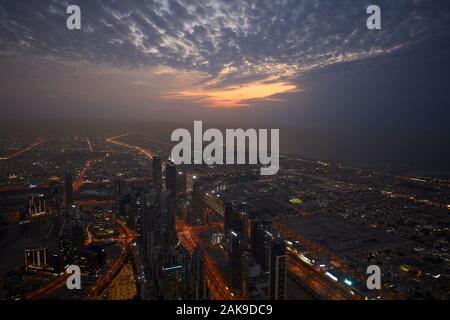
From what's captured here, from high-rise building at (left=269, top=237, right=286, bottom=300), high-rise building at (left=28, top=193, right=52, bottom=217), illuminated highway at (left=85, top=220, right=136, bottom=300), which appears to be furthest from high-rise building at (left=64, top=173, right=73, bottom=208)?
high-rise building at (left=269, top=237, right=286, bottom=300)

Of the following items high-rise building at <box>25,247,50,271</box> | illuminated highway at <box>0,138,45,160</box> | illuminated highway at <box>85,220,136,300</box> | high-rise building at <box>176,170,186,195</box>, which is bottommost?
illuminated highway at <box>85,220,136,300</box>

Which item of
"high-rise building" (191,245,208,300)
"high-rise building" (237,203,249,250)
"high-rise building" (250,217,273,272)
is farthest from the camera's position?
"high-rise building" (237,203,249,250)

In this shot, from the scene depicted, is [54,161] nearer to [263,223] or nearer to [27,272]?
[27,272]

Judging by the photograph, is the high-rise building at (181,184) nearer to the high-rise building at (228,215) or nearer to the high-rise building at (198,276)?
the high-rise building at (228,215)

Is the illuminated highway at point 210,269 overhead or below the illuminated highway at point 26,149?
below

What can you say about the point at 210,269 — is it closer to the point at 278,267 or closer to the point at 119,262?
the point at 119,262

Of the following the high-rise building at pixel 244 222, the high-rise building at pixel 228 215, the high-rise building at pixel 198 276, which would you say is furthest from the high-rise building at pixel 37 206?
the high-rise building at pixel 198 276

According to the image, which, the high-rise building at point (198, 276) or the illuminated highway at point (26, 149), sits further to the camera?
the illuminated highway at point (26, 149)

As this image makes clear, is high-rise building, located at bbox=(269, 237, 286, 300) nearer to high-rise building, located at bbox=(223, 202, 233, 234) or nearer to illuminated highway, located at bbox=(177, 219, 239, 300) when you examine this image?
illuminated highway, located at bbox=(177, 219, 239, 300)
